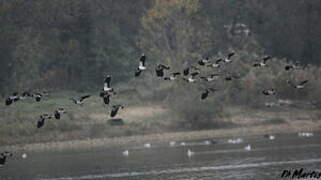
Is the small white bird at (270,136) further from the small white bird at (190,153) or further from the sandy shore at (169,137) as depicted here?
the small white bird at (190,153)

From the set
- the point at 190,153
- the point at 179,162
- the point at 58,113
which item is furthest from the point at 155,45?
the point at 58,113

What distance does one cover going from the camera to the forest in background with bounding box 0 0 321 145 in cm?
9744

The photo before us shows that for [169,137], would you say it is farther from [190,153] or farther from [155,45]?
[155,45]

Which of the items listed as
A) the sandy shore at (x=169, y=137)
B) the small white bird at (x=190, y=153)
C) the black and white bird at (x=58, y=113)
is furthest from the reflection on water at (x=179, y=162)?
the black and white bird at (x=58, y=113)

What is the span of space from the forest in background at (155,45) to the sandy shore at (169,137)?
1.67m

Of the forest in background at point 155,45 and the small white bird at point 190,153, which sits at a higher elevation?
the forest in background at point 155,45

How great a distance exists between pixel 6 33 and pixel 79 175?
35.1 metres

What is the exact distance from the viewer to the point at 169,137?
89.9 m

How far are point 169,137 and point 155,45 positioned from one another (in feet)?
74.0

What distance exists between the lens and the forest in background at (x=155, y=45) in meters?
97.4

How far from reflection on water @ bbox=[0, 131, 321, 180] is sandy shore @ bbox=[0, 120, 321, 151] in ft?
9.48

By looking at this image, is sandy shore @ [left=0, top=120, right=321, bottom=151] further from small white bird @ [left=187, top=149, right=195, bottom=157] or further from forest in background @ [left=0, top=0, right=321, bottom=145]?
small white bird @ [left=187, top=149, right=195, bottom=157]

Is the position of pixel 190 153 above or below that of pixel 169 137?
below

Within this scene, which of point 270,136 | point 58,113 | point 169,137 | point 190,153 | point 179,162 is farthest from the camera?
point 169,137
